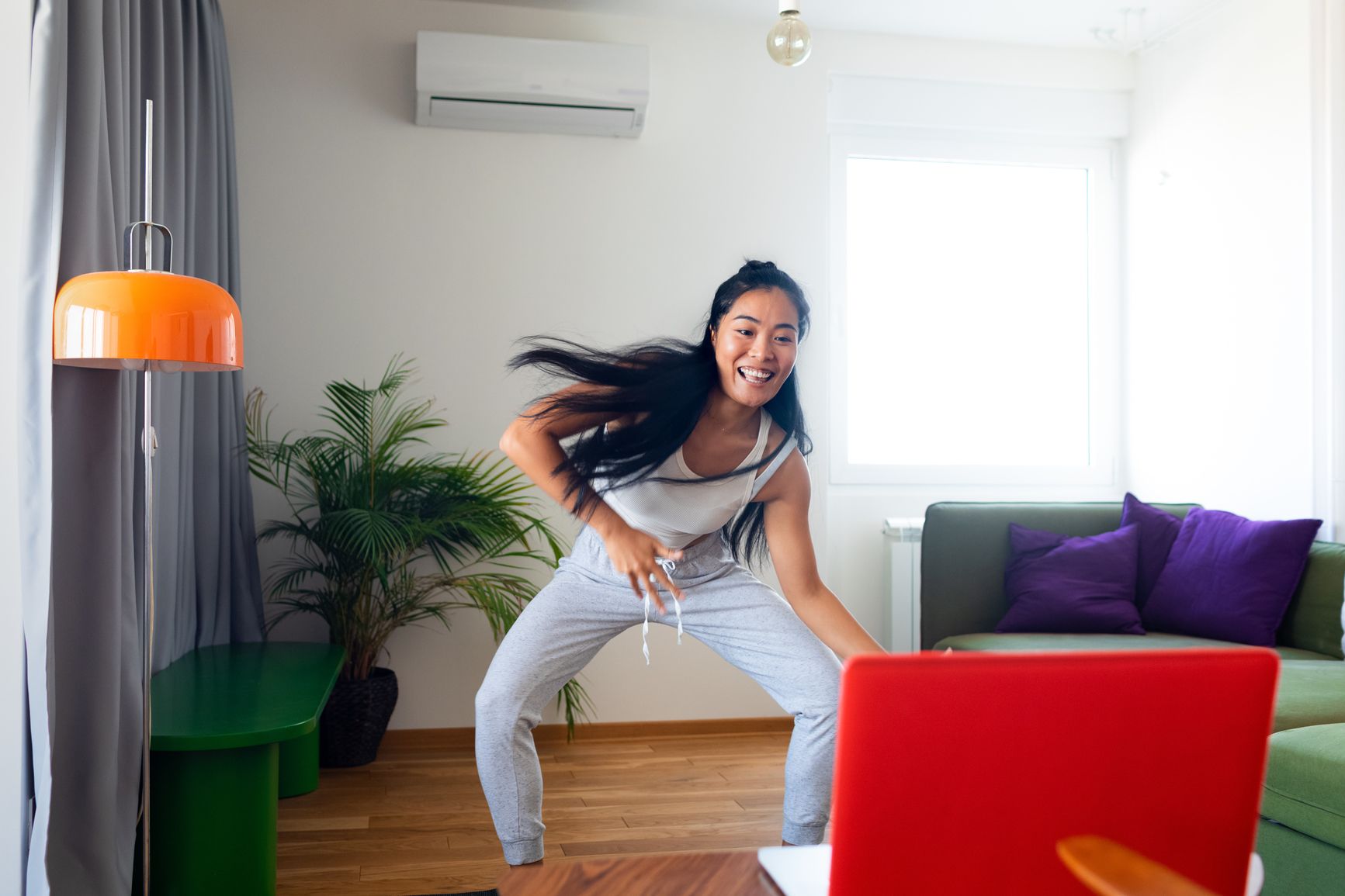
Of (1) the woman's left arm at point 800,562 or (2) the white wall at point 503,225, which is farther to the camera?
(2) the white wall at point 503,225

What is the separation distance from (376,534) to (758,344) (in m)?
1.66

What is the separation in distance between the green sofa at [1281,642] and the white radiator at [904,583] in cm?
42

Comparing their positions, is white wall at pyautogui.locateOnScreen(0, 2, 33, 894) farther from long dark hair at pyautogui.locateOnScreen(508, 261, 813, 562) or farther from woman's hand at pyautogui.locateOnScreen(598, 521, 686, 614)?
woman's hand at pyautogui.locateOnScreen(598, 521, 686, 614)

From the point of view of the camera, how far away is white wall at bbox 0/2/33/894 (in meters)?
1.92

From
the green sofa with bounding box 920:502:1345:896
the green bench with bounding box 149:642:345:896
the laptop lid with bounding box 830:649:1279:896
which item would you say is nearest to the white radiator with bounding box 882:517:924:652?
the green sofa with bounding box 920:502:1345:896

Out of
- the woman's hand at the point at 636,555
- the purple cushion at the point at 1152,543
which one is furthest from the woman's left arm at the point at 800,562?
the purple cushion at the point at 1152,543

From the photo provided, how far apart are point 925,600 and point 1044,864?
2.61 metres

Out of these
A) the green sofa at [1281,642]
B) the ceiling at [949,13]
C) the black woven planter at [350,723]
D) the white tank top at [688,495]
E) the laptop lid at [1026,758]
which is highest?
the ceiling at [949,13]

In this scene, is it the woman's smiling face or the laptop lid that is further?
the woman's smiling face

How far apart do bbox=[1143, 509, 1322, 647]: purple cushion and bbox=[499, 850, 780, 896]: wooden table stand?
7.77 feet

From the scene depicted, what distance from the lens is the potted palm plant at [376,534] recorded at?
3.38 meters

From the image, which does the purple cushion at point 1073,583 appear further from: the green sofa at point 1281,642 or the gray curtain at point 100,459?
the gray curtain at point 100,459

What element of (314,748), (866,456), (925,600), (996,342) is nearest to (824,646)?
(925,600)

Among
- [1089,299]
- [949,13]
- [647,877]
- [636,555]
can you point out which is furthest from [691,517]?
[1089,299]
